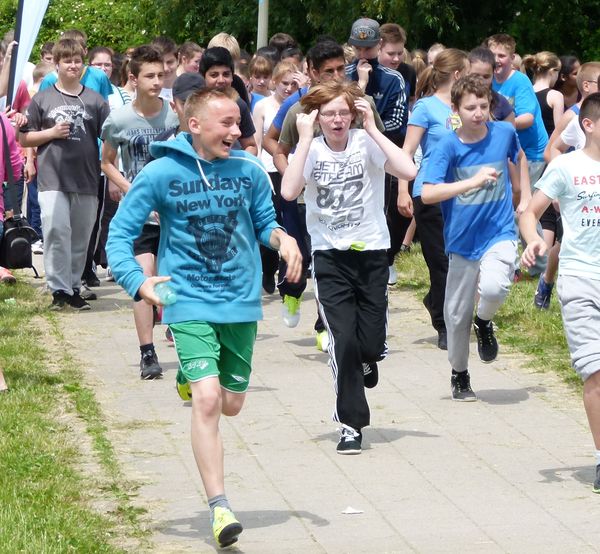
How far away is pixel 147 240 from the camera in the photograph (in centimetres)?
936

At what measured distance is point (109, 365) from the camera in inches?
392

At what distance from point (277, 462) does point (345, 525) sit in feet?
3.85

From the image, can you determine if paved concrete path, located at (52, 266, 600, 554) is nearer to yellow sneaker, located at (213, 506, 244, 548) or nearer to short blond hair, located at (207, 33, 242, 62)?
yellow sneaker, located at (213, 506, 244, 548)

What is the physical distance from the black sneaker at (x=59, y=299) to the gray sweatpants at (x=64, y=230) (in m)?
0.03

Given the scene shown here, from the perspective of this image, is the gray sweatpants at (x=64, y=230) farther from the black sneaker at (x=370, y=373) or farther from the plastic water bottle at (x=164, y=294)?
the plastic water bottle at (x=164, y=294)

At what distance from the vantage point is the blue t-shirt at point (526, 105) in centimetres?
1305

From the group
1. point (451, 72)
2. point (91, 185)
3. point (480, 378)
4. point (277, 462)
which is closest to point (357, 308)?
point (277, 462)

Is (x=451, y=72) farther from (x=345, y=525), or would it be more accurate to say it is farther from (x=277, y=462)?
(x=345, y=525)

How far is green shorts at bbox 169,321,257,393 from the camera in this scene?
19.7 ft

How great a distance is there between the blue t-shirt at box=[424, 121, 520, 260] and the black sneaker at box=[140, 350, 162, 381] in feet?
6.91

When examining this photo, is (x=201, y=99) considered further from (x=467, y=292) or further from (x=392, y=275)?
(x=392, y=275)

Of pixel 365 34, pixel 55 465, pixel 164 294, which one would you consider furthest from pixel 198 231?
pixel 365 34

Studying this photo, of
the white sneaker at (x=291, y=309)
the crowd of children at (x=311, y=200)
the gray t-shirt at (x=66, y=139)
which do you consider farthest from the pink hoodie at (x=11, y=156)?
the gray t-shirt at (x=66, y=139)

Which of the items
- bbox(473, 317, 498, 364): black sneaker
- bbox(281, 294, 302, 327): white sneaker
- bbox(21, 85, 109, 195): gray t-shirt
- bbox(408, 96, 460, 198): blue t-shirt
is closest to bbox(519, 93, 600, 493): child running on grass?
bbox(473, 317, 498, 364): black sneaker
